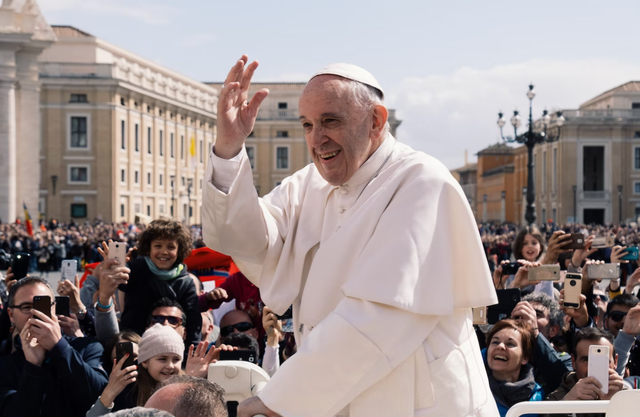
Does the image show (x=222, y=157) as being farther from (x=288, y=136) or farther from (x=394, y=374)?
(x=288, y=136)

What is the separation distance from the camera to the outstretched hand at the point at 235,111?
2922mm

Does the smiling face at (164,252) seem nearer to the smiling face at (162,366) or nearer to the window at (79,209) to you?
the smiling face at (162,366)

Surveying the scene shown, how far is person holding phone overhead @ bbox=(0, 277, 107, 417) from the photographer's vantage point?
14.4ft

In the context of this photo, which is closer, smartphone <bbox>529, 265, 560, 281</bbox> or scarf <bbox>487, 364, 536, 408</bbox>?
scarf <bbox>487, 364, 536, 408</bbox>

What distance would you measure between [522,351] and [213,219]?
2568 millimetres

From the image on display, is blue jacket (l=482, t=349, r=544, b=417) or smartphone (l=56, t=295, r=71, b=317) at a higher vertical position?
smartphone (l=56, t=295, r=71, b=317)

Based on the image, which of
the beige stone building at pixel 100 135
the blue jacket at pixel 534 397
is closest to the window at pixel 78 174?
the beige stone building at pixel 100 135

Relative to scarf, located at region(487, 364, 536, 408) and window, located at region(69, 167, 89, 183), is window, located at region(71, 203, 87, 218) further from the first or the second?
scarf, located at region(487, 364, 536, 408)

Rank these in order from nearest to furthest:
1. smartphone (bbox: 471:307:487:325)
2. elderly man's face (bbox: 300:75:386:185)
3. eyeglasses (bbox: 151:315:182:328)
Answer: elderly man's face (bbox: 300:75:386:185) < smartphone (bbox: 471:307:487:325) < eyeglasses (bbox: 151:315:182:328)

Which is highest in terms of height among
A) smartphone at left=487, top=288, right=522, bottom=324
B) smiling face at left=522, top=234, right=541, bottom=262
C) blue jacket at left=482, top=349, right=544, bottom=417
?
smiling face at left=522, top=234, right=541, bottom=262

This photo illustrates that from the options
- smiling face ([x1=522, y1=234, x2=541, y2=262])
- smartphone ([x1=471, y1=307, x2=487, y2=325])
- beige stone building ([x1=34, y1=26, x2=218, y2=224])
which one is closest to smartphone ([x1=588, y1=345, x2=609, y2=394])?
smartphone ([x1=471, y1=307, x2=487, y2=325])

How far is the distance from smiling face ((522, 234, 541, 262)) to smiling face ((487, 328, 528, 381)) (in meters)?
2.43

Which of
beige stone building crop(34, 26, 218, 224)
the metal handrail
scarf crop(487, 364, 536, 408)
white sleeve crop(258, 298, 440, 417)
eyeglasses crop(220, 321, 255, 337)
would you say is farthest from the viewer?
beige stone building crop(34, 26, 218, 224)

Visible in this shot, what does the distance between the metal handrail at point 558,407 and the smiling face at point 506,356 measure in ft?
4.48
